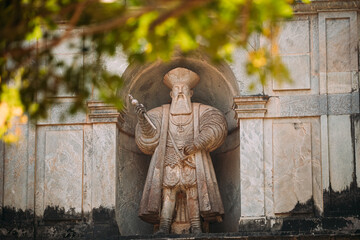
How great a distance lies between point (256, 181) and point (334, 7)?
8.79ft

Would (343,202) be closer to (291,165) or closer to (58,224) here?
(291,165)

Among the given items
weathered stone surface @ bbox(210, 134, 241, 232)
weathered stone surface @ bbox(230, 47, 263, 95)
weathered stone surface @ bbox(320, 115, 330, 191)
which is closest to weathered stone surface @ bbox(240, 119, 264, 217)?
weathered stone surface @ bbox(230, 47, 263, 95)

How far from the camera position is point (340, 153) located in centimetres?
1369

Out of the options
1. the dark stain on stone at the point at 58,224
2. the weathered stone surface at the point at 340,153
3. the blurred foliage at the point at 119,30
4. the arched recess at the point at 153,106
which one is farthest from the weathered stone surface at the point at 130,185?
the blurred foliage at the point at 119,30

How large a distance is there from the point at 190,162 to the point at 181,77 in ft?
4.38

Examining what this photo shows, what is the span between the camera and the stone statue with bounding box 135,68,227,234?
45.3 feet

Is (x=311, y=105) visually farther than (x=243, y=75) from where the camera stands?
No

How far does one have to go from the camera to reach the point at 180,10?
8.25 meters

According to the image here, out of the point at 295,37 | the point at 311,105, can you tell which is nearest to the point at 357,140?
the point at 311,105

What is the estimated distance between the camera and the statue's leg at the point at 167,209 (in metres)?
13.7

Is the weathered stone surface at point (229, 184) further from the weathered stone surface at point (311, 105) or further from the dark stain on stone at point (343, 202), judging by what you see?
the dark stain on stone at point (343, 202)

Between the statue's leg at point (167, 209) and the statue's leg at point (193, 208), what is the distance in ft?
0.72

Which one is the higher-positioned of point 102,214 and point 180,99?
point 180,99

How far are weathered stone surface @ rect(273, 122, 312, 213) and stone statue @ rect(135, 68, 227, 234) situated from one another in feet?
2.65
